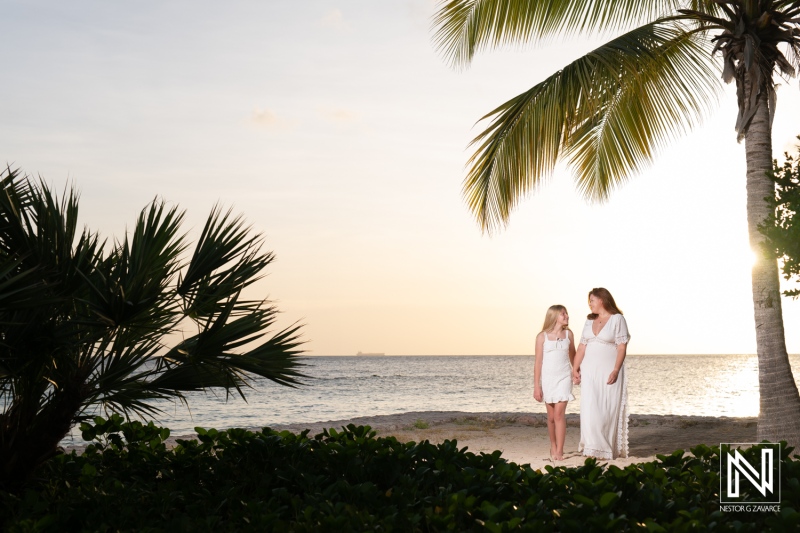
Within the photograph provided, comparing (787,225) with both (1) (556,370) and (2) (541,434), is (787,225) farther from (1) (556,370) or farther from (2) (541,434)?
(2) (541,434)

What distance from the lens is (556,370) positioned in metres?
8.88

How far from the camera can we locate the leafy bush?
3.28m

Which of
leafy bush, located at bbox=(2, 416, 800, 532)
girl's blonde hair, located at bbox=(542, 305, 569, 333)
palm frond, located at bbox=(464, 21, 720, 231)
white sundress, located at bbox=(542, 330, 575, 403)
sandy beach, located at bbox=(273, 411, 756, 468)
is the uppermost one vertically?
palm frond, located at bbox=(464, 21, 720, 231)

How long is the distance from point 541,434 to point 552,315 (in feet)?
10.1

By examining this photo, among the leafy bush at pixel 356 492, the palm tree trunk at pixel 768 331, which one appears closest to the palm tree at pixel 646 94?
the palm tree trunk at pixel 768 331

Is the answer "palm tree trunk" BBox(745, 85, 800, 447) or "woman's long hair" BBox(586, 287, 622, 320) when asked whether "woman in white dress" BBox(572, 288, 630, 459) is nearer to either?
"woman's long hair" BBox(586, 287, 622, 320)

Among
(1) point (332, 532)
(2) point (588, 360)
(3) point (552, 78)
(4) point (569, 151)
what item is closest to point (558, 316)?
(2) point (588, 360)

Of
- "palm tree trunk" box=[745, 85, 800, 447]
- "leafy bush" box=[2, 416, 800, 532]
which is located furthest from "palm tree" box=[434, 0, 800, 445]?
"leafy bush" box=[2, 416, 800, 532]

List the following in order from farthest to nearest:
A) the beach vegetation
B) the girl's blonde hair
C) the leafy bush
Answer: the girl's blonde hair → the beach vegetation → the leafy bush

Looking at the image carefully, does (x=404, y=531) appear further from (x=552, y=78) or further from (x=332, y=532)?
(x=552, y=78)

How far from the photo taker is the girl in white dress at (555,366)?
8.76 metres

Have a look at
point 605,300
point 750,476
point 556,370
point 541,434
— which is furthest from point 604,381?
point 750,476

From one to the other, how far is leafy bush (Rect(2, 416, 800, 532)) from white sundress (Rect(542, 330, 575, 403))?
4.20 meters

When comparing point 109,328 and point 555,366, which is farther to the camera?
point 555,366
